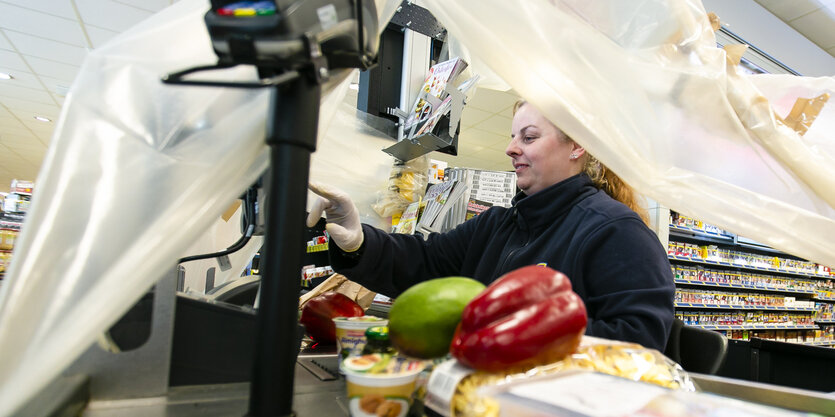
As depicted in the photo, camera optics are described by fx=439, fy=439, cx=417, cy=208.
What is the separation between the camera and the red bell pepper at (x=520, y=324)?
425 mm

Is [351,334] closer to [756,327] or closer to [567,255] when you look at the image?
[567,255]

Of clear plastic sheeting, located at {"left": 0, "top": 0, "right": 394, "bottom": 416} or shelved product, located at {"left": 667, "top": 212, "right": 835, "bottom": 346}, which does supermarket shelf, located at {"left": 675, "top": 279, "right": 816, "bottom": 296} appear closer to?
shelved product, located at {"left": 667, "top": 212, "right": 835, "bottom": 346}

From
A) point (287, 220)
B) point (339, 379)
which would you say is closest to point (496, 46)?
point (287, 220)

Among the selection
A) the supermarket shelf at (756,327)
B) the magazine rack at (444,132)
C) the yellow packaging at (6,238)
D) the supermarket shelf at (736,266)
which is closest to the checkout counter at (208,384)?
the magazine rack at (444,132)

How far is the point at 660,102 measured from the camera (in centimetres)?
83

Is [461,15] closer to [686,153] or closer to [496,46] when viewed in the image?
[496,46]

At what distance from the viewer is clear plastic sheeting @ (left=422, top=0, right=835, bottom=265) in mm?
792

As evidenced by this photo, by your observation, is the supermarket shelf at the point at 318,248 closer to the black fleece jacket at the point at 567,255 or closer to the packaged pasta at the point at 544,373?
the black fleece jacket at the point at 567,255

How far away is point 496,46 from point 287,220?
534 mm

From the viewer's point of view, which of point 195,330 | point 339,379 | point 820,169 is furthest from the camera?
point 820,169

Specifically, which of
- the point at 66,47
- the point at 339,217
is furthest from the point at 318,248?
the point at 66,47

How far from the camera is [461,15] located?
2.60ft

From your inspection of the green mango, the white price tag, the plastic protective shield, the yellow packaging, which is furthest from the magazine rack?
the yellow packaging

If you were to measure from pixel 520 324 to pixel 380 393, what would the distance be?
163 mm
